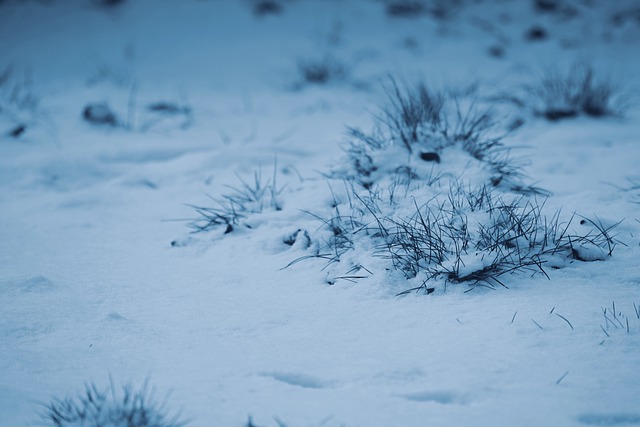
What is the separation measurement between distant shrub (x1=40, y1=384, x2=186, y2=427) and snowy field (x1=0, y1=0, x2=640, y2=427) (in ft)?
0.04

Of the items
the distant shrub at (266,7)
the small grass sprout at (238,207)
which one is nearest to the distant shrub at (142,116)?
the small grass sprout at (238,207)

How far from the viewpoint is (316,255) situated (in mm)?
2102

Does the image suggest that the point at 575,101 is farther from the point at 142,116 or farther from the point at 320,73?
the point at 142,116

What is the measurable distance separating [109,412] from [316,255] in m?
1.03

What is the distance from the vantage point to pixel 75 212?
2699 mm

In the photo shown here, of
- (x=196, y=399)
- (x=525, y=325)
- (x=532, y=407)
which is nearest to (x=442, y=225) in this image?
(x=525, y=325)

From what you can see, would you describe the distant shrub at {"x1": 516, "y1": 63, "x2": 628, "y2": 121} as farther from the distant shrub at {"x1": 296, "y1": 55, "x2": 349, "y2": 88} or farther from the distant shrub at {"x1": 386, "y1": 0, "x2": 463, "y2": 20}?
the distant shrub at {"x1": 386, "y1": 0, "x2": 463, "y2": 20}

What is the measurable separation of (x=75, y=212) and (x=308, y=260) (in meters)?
1.41

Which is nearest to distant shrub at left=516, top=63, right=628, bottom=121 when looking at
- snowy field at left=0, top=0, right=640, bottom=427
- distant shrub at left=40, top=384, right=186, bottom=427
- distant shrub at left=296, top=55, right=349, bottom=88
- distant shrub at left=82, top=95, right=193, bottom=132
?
snowy field at left=0, top=0, right=640, bottom=427

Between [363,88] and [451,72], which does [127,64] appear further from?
[451,72]

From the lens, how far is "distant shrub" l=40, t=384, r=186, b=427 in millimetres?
1264

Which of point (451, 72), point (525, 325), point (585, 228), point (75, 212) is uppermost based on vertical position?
point (451, 72)

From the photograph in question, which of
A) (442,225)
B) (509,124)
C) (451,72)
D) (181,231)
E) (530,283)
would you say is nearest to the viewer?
(530,283)

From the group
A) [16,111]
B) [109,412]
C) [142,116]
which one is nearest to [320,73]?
[142,116]
